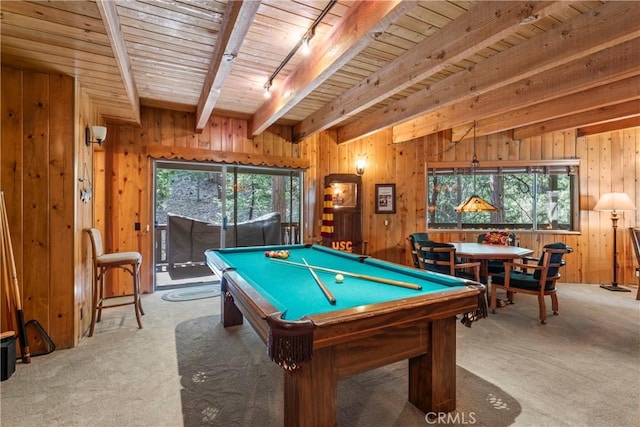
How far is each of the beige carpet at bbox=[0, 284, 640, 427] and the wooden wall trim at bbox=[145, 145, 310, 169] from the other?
2.41m

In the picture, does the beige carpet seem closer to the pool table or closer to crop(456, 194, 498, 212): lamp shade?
the pool table

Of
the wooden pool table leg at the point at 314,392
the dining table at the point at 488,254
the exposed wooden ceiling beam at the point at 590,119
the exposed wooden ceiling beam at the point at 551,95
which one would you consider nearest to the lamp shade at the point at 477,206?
the dining table at the point at 488,254

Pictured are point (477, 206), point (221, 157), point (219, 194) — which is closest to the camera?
point (477, 206)

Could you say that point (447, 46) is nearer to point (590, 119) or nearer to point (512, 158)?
point (590, 119)

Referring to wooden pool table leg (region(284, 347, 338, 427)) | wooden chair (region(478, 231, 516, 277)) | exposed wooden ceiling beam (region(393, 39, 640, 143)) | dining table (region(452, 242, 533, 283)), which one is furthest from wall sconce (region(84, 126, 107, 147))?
wooden chair (region(478, 231, 516, 277))

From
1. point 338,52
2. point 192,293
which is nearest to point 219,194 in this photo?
point 192,293

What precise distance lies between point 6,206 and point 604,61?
5546mm

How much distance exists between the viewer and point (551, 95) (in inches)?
132

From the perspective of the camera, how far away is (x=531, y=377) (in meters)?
2.28

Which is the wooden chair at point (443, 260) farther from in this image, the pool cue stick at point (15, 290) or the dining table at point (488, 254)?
the pool cue stick at point (15, 290)

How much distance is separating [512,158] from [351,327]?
5679 mm

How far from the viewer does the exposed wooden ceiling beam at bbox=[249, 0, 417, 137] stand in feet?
6.27

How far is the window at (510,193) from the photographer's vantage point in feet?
18.3

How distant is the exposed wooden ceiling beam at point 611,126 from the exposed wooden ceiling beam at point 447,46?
4140mm
